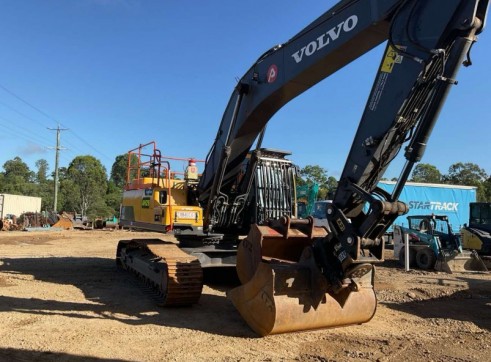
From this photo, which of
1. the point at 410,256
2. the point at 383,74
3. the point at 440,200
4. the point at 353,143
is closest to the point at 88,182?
the point at 440,200

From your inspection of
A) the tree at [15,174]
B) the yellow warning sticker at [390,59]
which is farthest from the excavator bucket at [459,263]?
the tree at [15,174]

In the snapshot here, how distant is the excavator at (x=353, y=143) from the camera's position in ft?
14.5

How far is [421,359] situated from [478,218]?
15.9 meters

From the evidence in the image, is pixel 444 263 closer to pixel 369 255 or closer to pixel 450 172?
pixel 369 255

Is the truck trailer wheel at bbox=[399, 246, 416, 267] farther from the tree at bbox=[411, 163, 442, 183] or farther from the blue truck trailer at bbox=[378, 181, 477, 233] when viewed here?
the tree at bbox=[411, 163, 442, 183]

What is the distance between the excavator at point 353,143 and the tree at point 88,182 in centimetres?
5272

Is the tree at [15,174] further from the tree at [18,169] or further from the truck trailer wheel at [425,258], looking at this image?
the truck trailer wheel at [425,258]

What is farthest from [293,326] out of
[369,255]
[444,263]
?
[444,263]

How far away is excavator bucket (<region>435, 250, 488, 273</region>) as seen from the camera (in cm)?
1323

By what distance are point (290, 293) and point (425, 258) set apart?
1013cm

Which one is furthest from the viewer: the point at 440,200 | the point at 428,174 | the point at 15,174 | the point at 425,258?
the point at 15,174

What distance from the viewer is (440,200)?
24.6 m

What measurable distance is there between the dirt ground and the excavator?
0.35 m

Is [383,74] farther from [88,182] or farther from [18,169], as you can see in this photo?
[18,169]
